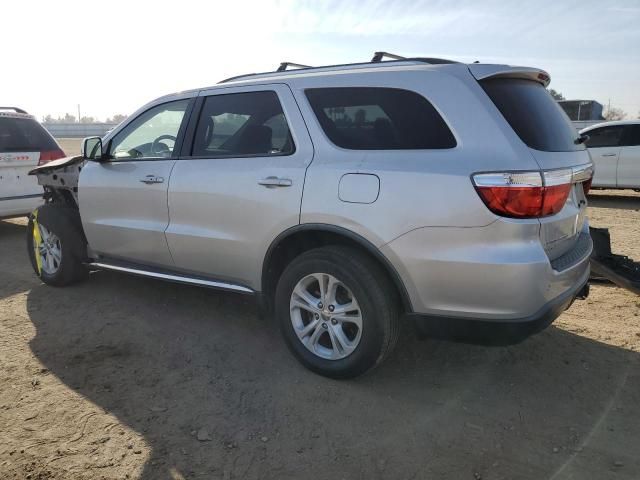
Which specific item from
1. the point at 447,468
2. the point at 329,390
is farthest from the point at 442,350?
the point at 447,468

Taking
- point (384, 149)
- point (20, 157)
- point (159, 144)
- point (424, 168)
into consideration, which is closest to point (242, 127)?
point (159, 144)

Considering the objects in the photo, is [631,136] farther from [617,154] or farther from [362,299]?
[362,299]

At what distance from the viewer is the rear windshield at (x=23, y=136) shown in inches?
282

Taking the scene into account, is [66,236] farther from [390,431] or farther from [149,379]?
[390,431]

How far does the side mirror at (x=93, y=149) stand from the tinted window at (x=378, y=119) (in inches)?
83.6

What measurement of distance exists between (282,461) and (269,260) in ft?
4.35

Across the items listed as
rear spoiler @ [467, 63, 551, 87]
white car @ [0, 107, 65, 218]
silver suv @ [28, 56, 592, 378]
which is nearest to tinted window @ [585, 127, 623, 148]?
silver suv @ [28, 56, 592, 378]

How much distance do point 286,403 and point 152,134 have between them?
100 inches

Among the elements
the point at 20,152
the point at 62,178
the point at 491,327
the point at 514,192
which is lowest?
the point at 491,327

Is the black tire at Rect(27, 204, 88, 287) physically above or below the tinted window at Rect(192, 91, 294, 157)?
below

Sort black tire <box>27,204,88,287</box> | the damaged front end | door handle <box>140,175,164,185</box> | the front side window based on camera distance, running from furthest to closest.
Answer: the damaged front end < black tire <box>27,204,88,287</box> < the front side window < door handle <box>140,175,164,185</box>

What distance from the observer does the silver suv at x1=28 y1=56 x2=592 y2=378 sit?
2.71m

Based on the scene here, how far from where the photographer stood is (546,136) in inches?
117

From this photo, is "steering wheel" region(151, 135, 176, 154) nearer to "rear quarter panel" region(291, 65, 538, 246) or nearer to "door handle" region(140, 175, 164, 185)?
"door handle" region(140, 175, 164, 185)
